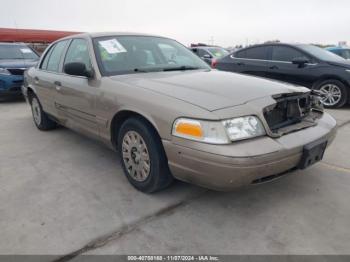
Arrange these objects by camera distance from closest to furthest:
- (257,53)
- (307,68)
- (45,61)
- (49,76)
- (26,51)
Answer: (49,76)
(45,61)
(307,68)
(257,53)
(26,51)

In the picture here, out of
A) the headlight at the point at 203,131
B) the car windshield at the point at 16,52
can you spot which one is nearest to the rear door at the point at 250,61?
the headlight at the point at 203,131

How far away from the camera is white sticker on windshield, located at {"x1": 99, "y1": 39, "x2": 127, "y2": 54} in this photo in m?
3.30

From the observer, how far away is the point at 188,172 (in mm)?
2309

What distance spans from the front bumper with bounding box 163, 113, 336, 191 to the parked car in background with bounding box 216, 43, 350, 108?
4370mm

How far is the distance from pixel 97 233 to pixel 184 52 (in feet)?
8.48

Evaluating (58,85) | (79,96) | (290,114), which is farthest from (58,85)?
(290,114)

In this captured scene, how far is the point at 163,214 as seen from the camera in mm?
2537

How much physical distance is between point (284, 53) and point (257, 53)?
0.67m

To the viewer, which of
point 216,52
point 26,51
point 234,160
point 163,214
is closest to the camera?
point 234,160

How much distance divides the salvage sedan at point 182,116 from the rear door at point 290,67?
356 cm

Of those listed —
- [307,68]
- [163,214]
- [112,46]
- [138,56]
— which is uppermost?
[112,46]

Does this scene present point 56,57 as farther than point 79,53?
Yes

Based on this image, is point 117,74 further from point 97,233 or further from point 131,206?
point 97,233

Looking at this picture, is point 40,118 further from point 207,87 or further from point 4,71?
point 4,71
